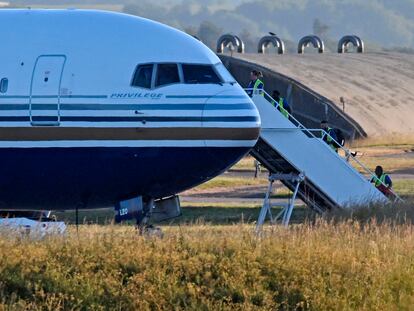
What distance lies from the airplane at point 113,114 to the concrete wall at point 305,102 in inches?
2093

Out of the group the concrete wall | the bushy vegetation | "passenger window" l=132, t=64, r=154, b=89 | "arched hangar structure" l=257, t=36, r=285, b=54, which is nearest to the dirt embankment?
the concrete wall

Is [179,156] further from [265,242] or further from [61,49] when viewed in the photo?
[265,242]

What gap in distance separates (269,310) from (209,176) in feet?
24.8

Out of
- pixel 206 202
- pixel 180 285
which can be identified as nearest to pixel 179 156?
pixel 180 285

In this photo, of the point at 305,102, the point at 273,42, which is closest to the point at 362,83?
the point at 305,102

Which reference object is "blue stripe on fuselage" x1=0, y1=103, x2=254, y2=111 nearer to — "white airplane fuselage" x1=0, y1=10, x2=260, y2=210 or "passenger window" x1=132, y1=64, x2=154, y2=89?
"white airplane fuselage" x1=0, y1=10, x2=260, y2=210

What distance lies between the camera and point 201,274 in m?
17.1

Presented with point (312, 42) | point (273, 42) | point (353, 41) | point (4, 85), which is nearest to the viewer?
point (4, 85)

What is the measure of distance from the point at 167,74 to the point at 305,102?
55885mm

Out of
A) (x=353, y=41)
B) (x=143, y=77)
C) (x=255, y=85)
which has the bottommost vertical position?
(x=353, y=41)

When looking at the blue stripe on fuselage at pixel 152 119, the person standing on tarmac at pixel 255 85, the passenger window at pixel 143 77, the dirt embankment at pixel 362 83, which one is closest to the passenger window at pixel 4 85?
the blue stripe on fuselage at pixel 152 119

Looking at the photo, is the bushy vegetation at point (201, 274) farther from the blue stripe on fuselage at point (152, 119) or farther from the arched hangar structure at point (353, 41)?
the arched hangar structure at point (353, 41)

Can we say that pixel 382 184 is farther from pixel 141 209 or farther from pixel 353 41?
pixel 353 41

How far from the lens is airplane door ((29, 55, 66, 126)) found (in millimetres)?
23562
